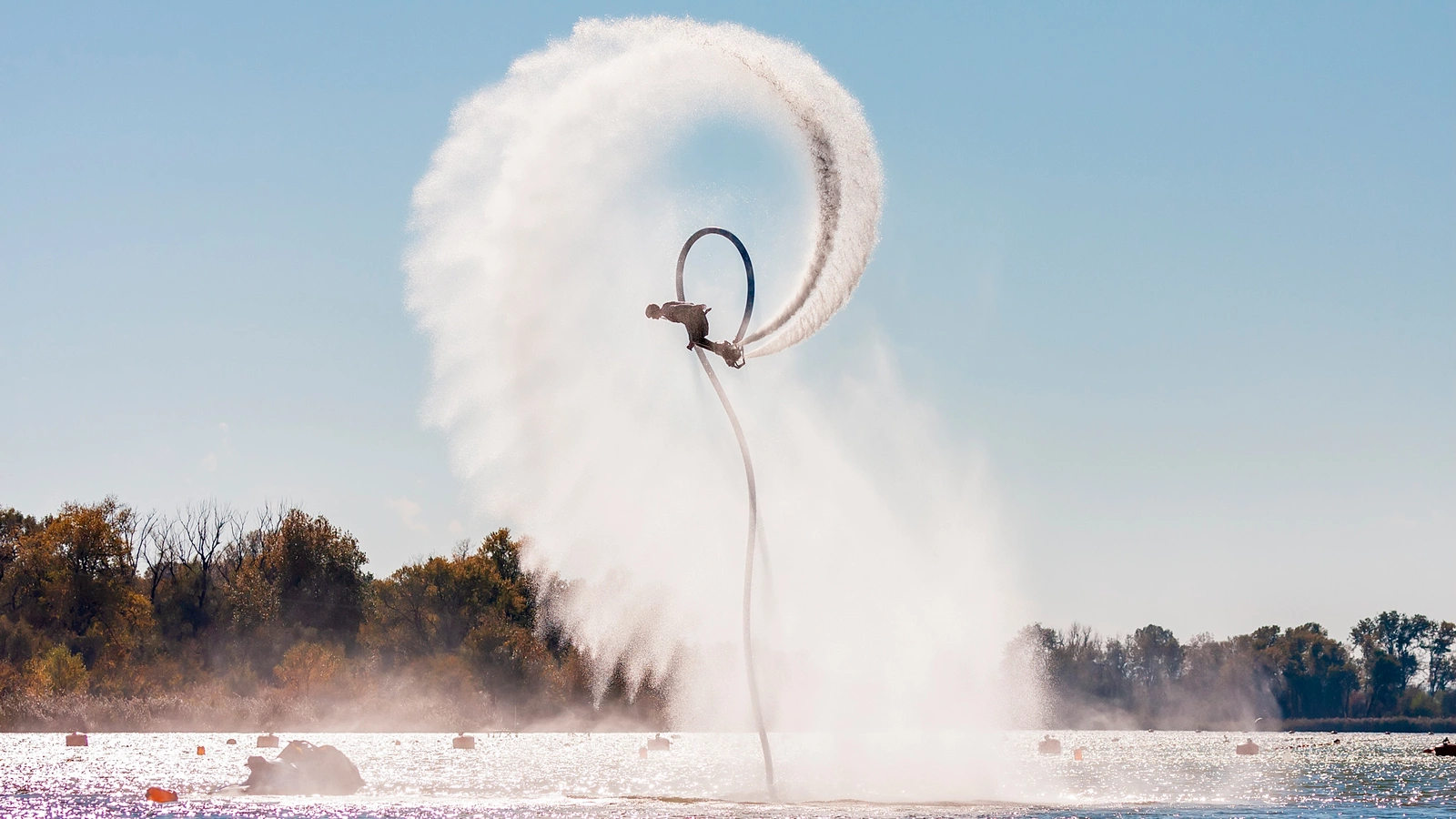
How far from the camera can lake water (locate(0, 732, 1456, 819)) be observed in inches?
2340

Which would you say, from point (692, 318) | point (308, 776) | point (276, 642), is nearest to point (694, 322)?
point (692, 318)

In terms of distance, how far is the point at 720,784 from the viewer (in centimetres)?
7825

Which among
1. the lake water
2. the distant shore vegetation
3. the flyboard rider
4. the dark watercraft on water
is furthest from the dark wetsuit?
the distant shore vegetation

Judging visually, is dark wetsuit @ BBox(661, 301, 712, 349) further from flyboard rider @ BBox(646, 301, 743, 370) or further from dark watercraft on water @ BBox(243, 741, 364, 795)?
dark watercraft on water @ BBox(243, 741, 364, 795)

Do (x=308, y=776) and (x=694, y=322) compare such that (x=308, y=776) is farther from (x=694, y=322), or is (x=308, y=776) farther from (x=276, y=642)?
(x=276, y=642)

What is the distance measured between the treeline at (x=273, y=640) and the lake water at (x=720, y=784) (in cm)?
1691

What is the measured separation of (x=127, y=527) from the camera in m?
163

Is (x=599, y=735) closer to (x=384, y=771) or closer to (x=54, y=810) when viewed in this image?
(x=384, y=771)

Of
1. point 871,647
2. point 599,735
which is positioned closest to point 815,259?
point 871,647

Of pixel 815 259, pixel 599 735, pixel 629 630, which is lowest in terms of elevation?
pixel 599 735

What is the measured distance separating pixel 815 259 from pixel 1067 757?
399 feet

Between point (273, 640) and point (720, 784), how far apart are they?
111314mm

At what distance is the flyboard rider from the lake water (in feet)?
68.4

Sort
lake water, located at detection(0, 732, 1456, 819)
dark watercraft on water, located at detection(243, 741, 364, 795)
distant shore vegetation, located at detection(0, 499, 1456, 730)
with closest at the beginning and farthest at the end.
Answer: lake water, located at detection(0, 732, 1456, 819) → dark watercraft on water, located at detection(243, 741, 364, 795) → distant shore vegetation, located at detection(0, 499, 1456, 730)
